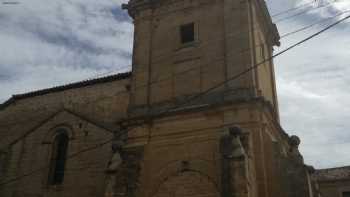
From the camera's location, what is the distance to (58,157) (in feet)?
60.3

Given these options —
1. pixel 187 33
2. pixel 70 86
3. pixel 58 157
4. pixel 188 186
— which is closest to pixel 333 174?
pixel 187 33

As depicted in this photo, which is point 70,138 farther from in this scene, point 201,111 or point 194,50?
point 201,111

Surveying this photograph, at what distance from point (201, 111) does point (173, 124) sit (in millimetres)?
1095

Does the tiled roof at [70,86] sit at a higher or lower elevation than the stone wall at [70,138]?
higher

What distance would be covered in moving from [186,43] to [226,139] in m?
4.78

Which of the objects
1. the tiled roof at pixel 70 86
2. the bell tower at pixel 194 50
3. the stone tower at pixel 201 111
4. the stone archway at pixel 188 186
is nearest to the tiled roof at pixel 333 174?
the bell tower at pixel 194 50

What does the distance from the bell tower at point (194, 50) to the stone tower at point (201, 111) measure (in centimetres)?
4

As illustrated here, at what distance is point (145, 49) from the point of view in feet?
53.9

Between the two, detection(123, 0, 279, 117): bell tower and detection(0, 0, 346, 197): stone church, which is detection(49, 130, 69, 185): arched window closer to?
detection(0, 0, 346, 197): stone church

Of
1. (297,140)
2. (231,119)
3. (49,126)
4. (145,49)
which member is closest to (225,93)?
(231,119)

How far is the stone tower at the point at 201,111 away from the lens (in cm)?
1258

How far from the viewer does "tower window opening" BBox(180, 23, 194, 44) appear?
16.0 m

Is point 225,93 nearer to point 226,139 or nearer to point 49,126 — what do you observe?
point 226,139

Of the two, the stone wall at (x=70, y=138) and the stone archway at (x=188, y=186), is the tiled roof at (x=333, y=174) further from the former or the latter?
the stone archway at (x=188, y=186)
